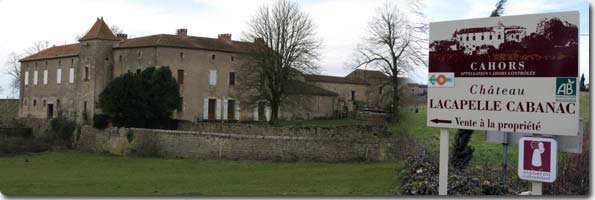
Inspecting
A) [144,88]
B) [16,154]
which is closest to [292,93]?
[144,88]

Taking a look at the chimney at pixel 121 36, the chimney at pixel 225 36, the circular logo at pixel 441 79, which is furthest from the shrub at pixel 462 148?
the chimney at pixel 121 36

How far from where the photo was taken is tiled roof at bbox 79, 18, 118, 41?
35.3 meters

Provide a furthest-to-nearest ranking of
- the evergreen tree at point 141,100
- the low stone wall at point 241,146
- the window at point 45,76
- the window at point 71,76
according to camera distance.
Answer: the window at point 45,76 → the window at point 71,76 → the evergreen tree at point 141,100 → the low stone wall at point 241,146

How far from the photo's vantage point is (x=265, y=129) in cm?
2662

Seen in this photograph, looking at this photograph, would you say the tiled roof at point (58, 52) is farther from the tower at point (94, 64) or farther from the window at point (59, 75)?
the tower at point (94, 64)

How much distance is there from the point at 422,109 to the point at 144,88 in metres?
16.7

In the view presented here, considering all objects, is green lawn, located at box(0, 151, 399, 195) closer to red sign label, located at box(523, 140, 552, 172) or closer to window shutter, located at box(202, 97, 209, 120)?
red sign label, located at box(523, 140, 552, 172)

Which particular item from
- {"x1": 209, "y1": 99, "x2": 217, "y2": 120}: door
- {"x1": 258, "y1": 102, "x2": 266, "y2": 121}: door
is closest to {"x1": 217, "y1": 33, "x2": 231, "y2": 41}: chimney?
{"x1": 209, "y1": 99, "x2": 217, "y2": 120}: door

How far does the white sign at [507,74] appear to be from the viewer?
18.9 feet

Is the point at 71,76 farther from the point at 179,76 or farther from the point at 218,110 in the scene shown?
the point at 218,110

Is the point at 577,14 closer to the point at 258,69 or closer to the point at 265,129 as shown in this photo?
the point at 265,129

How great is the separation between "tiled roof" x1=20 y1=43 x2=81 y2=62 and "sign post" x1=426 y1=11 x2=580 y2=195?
33.7 m

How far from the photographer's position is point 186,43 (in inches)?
1348

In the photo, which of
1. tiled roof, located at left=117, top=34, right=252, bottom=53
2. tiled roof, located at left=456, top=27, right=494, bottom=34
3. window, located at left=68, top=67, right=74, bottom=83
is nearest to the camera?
tiled roof, located at left=456, top=27, right=494, bottom=34
